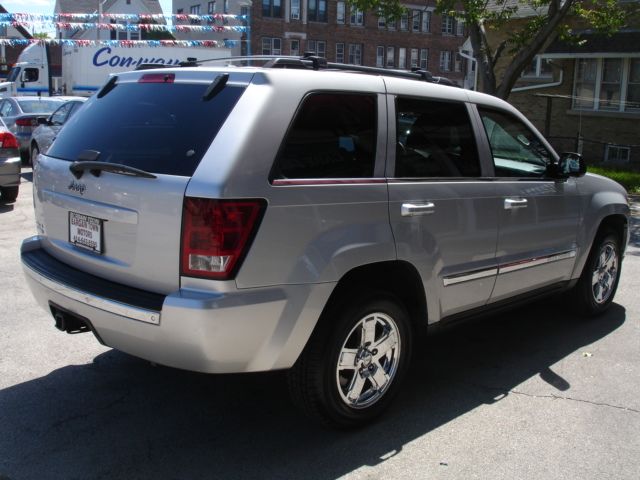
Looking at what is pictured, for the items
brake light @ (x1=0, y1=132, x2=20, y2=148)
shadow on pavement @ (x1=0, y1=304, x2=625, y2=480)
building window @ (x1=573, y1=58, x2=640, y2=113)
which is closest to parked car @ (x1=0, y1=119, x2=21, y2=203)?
brake light @ (x1=0, y1=132, x2=20, y2=148)

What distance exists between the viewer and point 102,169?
3.48 metres

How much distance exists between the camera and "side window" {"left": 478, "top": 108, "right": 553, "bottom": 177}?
464cm

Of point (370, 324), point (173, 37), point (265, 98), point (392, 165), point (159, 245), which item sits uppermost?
point (173, 37)

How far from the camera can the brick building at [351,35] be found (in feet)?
192

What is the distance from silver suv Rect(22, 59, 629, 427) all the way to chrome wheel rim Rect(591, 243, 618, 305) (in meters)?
1.61

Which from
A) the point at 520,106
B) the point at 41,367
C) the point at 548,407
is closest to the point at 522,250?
the point at 548,407

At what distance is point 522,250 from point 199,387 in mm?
2313

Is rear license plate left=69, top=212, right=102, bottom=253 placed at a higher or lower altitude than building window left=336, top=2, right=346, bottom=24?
lower

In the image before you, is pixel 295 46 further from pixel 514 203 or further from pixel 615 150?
pixel 514 203

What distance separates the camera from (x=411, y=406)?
420 centimetres

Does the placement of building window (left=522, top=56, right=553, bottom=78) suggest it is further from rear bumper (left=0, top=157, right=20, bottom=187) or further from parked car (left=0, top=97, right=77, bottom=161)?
rear bumper (left=0, top=157, right=20, bottom=187)

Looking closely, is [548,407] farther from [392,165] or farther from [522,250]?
[392,165]

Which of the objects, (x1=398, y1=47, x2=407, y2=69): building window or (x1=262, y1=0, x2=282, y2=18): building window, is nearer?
(x1=262, y1=0, x2=282, y2=18): building window

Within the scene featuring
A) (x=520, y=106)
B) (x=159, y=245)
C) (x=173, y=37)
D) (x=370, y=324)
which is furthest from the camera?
(x=173, y=37)
